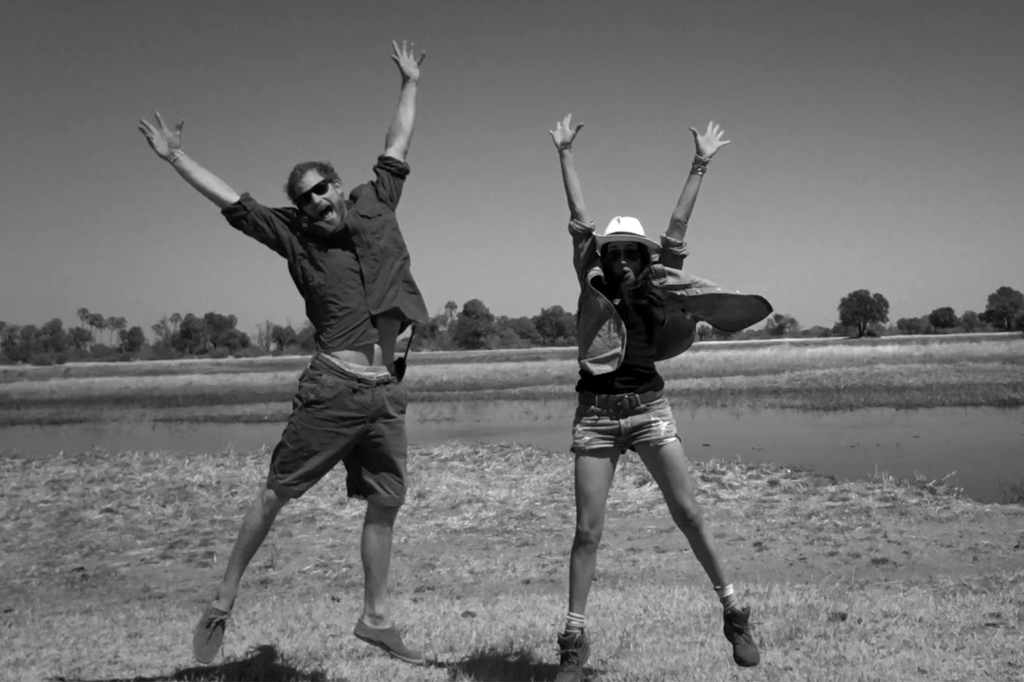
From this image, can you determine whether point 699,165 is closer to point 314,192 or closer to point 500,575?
point 314,192

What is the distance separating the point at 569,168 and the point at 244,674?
134 inches

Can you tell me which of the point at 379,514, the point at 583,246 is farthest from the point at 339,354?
the point at 583,246

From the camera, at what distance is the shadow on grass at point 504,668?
194 inches

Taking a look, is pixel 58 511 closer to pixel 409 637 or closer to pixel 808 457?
pixel 409 637

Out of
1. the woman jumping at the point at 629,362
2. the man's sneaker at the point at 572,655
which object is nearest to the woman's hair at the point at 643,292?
the woman jumping at the point at 629,362

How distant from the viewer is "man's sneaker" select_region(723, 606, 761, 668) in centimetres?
466

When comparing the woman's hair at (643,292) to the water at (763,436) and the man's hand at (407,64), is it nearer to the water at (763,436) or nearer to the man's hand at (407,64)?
the man's hand at (407,64)

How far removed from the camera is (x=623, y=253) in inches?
191

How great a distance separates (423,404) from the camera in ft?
103

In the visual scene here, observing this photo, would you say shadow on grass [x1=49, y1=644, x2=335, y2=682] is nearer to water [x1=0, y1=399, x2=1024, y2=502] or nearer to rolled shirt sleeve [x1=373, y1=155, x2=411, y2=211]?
rolled shirt sleeve [x1=373, y1=155, x2=411, y2=211]

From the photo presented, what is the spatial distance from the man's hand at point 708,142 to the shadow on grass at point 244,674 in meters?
3.56

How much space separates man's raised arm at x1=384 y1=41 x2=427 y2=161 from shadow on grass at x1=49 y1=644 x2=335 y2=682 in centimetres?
301

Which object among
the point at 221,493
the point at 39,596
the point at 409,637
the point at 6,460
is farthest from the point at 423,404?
the point at 409,637

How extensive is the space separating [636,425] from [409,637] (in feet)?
7.47
